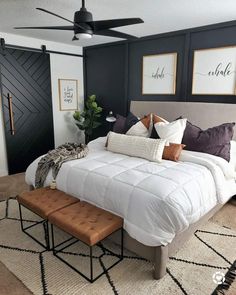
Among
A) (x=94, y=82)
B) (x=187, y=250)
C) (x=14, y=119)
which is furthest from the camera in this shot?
(x=94, y=82)

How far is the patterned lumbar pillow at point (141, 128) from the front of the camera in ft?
11.0

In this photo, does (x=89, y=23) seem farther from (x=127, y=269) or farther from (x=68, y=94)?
(x=68, y=94)

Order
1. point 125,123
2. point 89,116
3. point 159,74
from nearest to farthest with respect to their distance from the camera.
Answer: point 125,123 → point 159,74 → point 89,116

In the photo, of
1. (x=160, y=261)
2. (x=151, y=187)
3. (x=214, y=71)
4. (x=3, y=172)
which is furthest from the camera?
(x=3, y=172)

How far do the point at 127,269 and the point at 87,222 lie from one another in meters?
0.57

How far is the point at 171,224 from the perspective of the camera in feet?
6.11

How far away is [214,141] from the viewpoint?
2.94m

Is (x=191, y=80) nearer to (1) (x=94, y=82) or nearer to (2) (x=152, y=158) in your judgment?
(2) (x=152, y=158)

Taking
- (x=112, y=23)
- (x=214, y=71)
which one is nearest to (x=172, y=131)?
(x=214, y=71)

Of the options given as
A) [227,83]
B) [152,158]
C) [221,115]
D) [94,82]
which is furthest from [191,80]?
[94,82]

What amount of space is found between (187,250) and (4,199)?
2.55 metres

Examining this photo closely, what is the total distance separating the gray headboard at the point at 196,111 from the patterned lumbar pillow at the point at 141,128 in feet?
2.07

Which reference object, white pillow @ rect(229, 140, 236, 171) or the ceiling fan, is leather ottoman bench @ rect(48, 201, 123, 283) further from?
white pillow @ rect(229, 140, 236, 171)

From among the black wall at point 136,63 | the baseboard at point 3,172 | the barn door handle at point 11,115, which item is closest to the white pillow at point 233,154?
the black wall at point 136,63
